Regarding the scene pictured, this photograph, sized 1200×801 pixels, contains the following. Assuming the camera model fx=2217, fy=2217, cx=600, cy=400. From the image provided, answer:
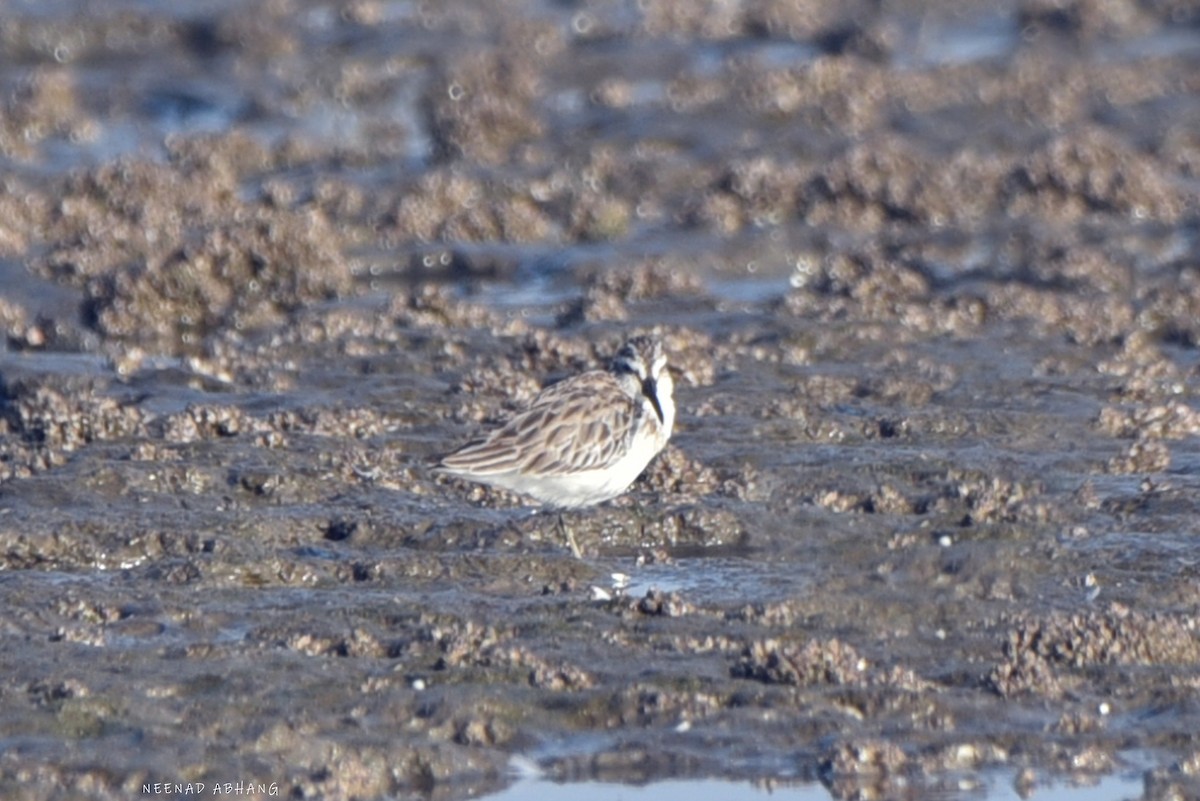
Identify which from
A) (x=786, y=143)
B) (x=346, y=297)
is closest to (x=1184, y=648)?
(x=346, y=297)

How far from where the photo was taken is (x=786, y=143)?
18.6 metres

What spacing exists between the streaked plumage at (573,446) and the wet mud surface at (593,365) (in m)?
0.25

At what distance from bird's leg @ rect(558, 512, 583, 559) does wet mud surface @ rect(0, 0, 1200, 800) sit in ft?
0.16

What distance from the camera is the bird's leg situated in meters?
10.5

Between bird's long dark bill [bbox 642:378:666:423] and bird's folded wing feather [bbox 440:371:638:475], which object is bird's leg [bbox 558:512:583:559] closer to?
bird's folded wing feather [bbox 440:371:638:475]

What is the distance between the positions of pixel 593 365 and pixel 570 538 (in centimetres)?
289

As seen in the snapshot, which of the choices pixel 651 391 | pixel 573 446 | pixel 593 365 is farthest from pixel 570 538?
pixel 593 365

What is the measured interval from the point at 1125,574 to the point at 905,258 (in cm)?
566

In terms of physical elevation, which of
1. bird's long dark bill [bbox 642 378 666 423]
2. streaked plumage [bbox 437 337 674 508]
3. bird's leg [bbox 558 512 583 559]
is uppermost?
bird's long dark bill [bbox 642 378 666 423]

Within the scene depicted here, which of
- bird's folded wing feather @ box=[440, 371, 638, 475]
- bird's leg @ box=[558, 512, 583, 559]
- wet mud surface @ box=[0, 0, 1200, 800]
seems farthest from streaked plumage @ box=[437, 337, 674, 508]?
wet mud surface @ box=[0, 0, 1200, 800]

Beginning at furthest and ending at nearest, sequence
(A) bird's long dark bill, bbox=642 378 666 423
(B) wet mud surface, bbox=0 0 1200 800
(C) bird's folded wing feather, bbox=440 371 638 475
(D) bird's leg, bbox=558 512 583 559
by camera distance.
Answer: (A) bird's long dark bill, bbox=642 378 666 423, (C) bird's folded wing feather, bbox=440 371 638 475, (D) bird's leg, bbox=558 512 583 559, (B) wet mud surface, bbox=0 0 1200 800

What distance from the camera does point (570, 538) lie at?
10641mm

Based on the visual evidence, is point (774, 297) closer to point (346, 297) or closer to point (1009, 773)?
point (346, 297)

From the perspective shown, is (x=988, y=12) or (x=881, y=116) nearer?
(x=881, y=116)
